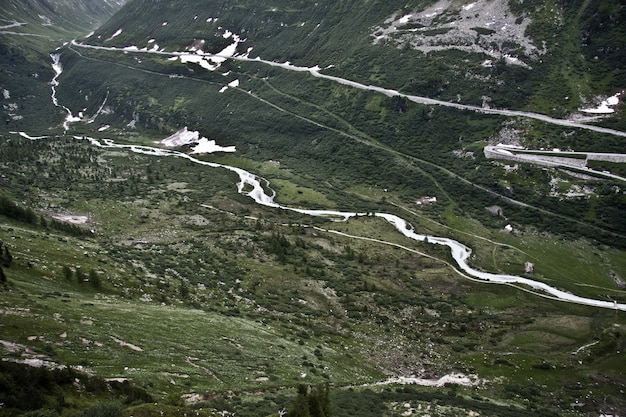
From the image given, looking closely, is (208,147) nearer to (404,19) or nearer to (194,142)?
(194,142)

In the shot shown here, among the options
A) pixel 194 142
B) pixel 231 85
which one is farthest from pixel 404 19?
pixel 194 142

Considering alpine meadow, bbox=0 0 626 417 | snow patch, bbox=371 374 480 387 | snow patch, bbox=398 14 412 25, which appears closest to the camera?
alpine meadow, bbox=0 0 626 417

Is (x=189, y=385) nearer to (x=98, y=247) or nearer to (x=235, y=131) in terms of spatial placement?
(x=98, y=247)

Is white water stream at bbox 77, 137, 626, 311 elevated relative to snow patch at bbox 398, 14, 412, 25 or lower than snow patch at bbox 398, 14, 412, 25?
lower

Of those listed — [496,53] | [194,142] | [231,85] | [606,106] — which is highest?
[496,53]

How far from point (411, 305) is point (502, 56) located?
10943 cm

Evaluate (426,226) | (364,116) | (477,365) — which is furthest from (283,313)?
(364,116)

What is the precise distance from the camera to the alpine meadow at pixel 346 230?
3603 centimetres

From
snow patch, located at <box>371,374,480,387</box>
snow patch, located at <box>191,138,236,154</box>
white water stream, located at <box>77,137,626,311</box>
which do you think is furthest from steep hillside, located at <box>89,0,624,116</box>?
snow patch, located at <box>371,374,480,387</box>

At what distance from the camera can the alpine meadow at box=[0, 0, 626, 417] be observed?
1419 inches

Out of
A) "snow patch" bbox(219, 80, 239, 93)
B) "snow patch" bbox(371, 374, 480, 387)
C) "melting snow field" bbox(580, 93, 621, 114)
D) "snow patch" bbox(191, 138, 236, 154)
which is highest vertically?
"snow patch" bbox(219, 80, 239, 93)

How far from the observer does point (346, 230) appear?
98.7m

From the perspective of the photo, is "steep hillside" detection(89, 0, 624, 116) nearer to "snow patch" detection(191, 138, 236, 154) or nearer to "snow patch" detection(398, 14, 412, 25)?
"snow patch" detection(398, 14, 412, 25)

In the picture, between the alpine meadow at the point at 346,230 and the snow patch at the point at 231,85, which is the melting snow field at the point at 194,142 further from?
the snow patch at the point at 231,85
